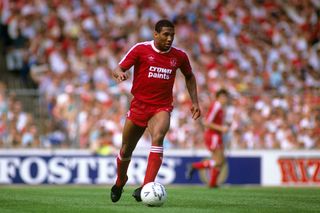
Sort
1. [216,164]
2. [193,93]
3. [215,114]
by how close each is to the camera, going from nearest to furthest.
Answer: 1. [193,93]
2. [215,114]
3. [216,164]

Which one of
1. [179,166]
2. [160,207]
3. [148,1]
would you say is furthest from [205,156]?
[160,207]

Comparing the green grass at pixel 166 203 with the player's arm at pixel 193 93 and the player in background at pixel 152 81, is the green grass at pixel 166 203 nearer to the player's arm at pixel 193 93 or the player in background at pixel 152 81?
the player in background at pixel 152 81

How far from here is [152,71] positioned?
13023mm

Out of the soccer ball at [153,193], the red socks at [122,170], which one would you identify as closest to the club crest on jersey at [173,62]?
the red socks at [122,170]

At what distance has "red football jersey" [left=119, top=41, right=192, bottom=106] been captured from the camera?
42.7 ft

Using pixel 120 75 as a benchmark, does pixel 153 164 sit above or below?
below

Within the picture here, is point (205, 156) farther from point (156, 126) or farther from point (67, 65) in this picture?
point (156, 126)

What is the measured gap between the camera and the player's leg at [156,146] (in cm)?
1256

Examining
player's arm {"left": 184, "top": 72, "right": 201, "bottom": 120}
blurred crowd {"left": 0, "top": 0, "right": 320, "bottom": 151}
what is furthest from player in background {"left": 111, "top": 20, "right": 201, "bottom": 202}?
blurred crowd {"left": 0, "top": 0, "right": 320, "bottom": 151}

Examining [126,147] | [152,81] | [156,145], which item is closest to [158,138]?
[156,145]

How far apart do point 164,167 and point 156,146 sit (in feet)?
38.9

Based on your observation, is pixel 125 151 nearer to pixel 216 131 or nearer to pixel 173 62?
pixel 173 62

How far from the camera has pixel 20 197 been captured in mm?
14492

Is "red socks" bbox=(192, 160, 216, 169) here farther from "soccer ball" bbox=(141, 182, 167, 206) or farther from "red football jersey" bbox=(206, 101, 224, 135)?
"soccer ball" bbox=(141, 182, 167, 206)
